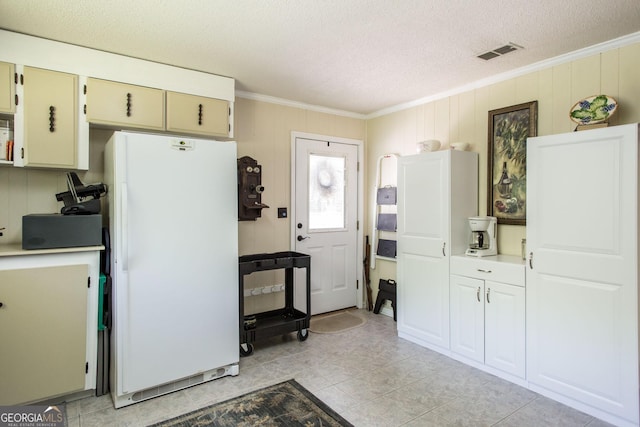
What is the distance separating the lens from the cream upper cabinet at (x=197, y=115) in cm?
290

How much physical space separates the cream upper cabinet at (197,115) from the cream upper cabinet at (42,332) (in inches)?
52.0

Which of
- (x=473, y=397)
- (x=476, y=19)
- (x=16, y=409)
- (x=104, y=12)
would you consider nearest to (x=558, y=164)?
(x=476, y=19)

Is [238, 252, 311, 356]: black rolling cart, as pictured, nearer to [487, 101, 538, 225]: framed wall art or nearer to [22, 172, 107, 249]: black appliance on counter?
[22, 172, 107, 249]: black appliance on counter

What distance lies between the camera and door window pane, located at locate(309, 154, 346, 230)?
416 cm

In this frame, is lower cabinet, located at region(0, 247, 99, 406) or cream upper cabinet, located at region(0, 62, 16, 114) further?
cream upper cabinet, located at region(0, 62, 16, 114)

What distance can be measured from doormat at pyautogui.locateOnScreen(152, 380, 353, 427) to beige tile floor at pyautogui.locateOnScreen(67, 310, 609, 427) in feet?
0.25

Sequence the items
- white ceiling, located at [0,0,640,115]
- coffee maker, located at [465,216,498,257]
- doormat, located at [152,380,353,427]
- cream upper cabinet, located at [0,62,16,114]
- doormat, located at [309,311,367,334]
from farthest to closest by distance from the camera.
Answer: doormat, located at [309,311,367,334] → coffee maker, located at [465,216,498,257] → cream upper cabinet, located at [0,62,16,114] → doormat, located at [152,380,353,427] → white ceiling, located at [0,0,640,115]

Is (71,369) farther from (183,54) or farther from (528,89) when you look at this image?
(528,89)

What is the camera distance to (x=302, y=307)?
4.07 meters

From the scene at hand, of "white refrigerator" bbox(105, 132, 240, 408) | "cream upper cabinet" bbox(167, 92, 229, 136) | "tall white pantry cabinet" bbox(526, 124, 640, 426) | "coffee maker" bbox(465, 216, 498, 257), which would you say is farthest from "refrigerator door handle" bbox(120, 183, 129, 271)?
"tall white pantry cabinet" bbox(526, 124, 640, 426)

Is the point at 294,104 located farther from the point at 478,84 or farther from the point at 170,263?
the point at 170,263

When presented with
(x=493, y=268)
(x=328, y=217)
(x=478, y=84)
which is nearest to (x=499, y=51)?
(x=478, y=84)

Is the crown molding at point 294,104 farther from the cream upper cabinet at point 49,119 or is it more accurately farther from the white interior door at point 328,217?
the cream upper cabinet at point 49,119

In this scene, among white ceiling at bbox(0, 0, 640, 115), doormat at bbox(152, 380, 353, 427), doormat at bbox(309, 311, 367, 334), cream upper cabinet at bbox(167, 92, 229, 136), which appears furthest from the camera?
doormat at bbox(309, 311, 367, 334)
